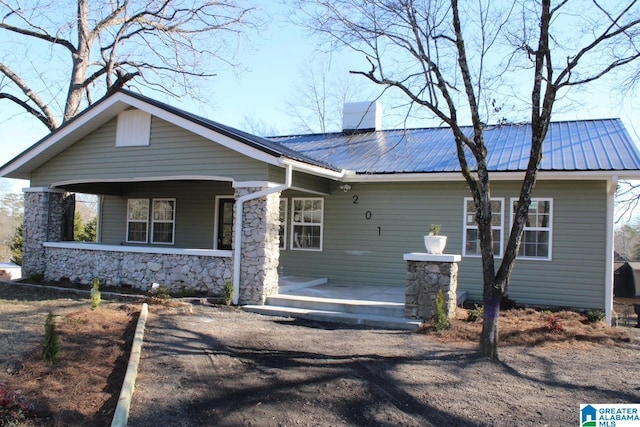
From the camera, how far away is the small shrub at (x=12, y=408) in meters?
3.73

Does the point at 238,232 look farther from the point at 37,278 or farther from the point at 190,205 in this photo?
the point at 37,278

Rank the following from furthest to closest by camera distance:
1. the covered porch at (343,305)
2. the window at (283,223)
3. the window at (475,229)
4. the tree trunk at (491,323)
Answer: the window at (283,223) < the window at (475,229) < the covered porch at (343,305) < the tree trunk at (491,323)

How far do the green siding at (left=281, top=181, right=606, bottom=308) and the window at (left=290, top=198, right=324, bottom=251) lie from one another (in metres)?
0.17

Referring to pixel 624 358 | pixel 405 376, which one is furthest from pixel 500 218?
pixel 405 376

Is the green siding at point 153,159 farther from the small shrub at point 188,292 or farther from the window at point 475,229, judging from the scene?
the window at point 475,229

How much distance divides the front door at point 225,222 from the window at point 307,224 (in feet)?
6.63

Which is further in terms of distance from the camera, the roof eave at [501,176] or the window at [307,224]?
the window at [307,224]

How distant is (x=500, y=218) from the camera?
10.5 m

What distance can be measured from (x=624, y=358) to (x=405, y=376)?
10.7ft

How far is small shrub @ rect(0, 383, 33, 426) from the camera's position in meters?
3.73

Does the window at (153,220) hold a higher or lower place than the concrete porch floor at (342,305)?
higher

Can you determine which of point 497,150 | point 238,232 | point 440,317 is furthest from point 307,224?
point 440,317

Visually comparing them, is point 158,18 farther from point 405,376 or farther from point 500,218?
point 405,376

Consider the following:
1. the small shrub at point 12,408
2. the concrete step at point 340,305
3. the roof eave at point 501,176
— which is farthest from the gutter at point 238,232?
the small shrub at point 12,408
